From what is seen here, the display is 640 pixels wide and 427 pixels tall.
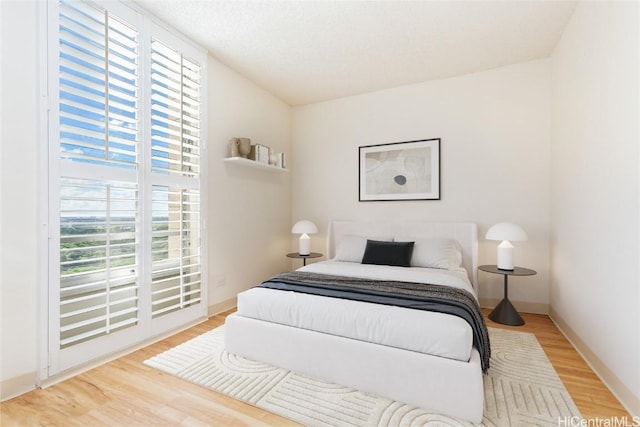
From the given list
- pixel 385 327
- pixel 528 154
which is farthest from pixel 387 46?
pixel 385 327

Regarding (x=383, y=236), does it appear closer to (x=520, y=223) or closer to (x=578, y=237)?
(x=520, y=223)

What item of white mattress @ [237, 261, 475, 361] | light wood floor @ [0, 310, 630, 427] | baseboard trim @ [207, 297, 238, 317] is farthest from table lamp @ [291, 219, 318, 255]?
light wood floor @ [0, 310, 630, 427]

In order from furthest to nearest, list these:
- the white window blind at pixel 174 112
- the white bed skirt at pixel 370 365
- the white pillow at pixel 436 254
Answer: the white pillow at pixel 436 254 → the white window blind at pixel 174 112 → the white bed skirt at pixel 370 365

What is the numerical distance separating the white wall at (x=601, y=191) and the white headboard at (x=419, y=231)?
78 centimetres

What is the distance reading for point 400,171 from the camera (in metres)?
3.88

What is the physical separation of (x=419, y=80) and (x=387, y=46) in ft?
3.14

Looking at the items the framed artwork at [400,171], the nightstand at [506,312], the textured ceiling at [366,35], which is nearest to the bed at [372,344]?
the nightstand at [506,312]

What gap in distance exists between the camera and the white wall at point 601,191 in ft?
5.42

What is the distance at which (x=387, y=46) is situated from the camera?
2.97 metres

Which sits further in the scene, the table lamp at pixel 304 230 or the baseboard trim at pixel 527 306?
the table lamp at pixel 304 230

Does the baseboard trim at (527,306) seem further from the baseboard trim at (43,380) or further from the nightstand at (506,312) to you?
the baseboard trim at (43,380)

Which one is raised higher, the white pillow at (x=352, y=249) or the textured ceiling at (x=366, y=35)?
the textured ceiling at (x=366, y=35)

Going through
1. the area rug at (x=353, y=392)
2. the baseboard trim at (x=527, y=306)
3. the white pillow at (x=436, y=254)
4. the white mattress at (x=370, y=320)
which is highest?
the white pillow at (x=436, y=254)

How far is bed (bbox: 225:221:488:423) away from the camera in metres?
1.59
